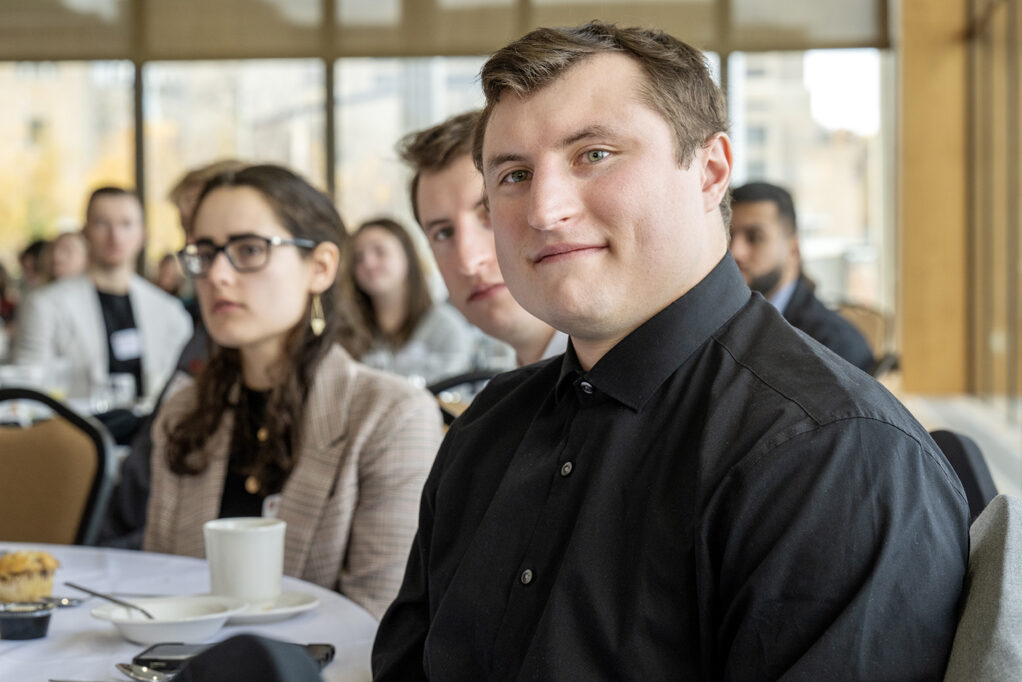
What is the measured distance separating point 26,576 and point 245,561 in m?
0.30

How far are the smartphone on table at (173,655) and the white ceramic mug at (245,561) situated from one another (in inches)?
6.4

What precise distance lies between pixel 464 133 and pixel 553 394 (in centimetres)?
101

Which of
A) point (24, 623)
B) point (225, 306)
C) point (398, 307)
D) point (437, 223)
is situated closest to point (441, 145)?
point (437, 223)

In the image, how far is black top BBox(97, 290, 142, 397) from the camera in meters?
5.68

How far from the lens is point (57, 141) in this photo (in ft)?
36.8

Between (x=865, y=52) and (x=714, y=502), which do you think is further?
(x=865, y=52)

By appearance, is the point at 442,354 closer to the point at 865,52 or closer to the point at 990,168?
the point at 990,168

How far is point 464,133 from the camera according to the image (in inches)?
86.6

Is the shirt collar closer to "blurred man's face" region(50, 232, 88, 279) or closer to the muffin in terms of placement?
the muffin

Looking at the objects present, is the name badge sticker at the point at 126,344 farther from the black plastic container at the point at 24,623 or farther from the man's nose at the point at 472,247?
the black plastic container at the point at 24,623

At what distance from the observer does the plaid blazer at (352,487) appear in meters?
2.06

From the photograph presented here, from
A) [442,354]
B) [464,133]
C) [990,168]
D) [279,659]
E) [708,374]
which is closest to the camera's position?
[279,659]

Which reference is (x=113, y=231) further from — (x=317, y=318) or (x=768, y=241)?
(x=317, y=318)

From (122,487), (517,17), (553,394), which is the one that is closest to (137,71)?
(517,17)
